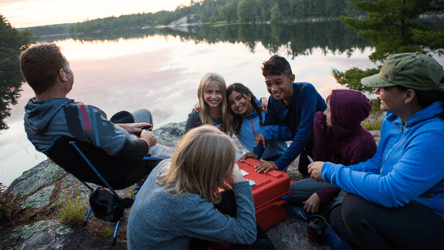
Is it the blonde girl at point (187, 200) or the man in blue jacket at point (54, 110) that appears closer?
the blonde girl at point (187, 200)

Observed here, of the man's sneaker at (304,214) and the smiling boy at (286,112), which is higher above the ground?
the smiling boy at (286,112)

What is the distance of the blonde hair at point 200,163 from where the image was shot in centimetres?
147

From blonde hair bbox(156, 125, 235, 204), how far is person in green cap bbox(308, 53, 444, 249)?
3.02 ft

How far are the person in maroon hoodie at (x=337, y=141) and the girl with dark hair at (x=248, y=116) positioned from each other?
0.80 metres

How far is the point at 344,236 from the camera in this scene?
2.03 m

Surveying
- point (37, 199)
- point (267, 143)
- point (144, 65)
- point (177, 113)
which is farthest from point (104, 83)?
point (267, 143)

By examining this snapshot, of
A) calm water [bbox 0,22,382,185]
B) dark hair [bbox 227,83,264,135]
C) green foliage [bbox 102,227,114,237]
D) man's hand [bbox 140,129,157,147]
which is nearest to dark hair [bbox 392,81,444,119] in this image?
dark hair [bbox 227,83,264,135]

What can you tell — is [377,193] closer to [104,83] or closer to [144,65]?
[104,83]

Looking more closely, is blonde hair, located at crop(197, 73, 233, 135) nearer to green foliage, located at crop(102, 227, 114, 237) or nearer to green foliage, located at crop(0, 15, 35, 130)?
green foliage, located at crop(102, 227, 114, 237)

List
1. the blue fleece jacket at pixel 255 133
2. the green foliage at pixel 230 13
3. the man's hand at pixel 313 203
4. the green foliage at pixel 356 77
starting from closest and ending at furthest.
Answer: the man's hand at pixel 313 203 → the blue fleece jacket at pixel 255 133 → the green foliage at pixel 356 77 → the green foliage at pixel 230 13

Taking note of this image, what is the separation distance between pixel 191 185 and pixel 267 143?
79.4 inches

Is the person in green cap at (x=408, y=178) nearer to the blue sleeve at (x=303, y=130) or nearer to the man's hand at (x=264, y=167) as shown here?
the man's hand at (x=264, y=167)

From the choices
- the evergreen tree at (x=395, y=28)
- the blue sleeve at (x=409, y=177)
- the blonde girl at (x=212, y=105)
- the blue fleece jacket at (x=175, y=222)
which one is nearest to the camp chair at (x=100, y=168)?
the blue fleece jacket at (x=175, y=222)

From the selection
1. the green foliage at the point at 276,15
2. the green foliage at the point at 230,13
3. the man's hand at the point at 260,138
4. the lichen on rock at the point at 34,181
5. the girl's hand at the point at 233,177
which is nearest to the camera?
the girl's hand at the point at 233,177
